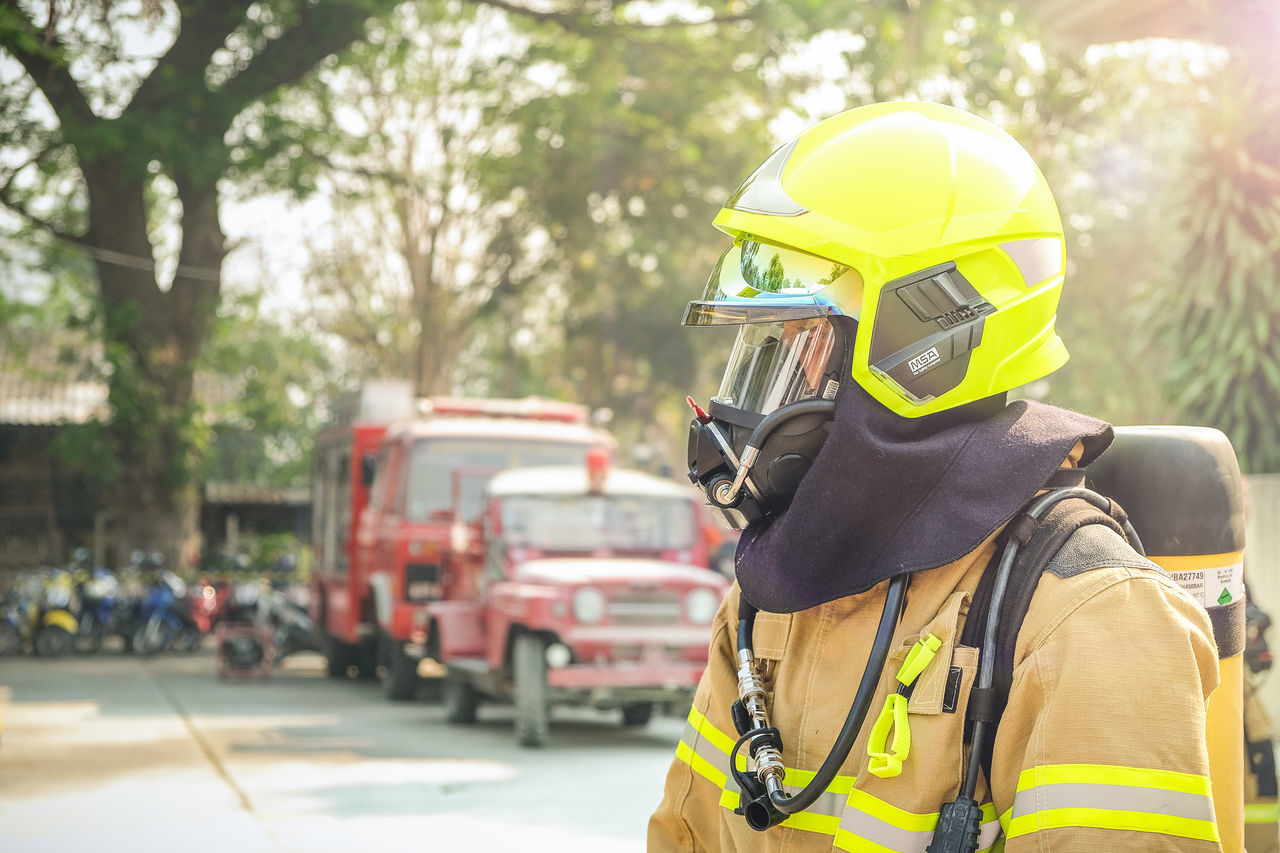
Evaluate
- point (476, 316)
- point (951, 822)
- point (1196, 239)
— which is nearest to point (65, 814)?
point (951, 822)

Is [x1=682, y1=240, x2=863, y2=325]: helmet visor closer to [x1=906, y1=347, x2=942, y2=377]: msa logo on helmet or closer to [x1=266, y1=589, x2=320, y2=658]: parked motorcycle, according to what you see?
[x1=906, y1=347, x2=942, y2=377]: msa logo on helmet

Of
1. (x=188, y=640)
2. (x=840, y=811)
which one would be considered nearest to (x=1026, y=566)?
(x=840, y=811)

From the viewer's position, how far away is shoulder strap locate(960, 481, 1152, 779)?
1.63 meters

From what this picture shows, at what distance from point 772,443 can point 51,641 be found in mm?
18150

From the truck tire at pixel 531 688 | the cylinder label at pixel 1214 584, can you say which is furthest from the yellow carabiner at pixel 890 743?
the truck tire at pixel 531 688

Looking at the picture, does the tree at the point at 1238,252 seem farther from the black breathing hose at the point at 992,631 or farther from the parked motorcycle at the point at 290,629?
the parked motorcycle at the point at 290,629

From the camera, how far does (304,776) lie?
877cm

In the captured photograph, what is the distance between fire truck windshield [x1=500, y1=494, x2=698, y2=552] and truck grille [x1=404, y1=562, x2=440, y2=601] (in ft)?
5.65

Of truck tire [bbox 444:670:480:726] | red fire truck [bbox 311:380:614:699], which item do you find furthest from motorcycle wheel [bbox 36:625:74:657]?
truck tire [bbox 444:670:480:726]

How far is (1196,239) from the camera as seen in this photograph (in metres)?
11.1

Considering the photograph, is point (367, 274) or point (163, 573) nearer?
point (163, 573)

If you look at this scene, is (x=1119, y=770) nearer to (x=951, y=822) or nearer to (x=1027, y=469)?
(x=951, y=822)

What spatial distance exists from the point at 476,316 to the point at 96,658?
11.9 m

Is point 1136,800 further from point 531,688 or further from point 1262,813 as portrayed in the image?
point 531,688
